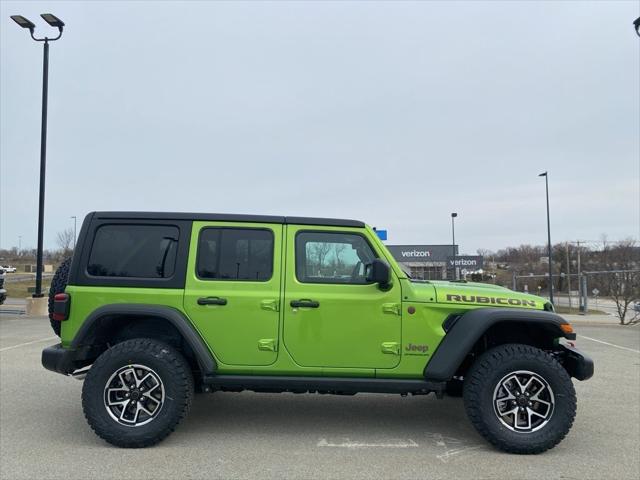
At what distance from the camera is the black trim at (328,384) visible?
4.27 m

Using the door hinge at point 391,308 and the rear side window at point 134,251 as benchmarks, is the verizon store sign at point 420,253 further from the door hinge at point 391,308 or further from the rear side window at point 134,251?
the rear side window at point 134,251

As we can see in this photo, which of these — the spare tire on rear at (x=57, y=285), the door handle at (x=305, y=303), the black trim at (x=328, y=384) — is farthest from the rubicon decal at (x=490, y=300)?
the spare tire on rear at (x=57, y=285)

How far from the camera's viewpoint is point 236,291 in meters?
4.37

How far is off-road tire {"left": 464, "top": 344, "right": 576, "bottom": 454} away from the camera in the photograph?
4.14 metres

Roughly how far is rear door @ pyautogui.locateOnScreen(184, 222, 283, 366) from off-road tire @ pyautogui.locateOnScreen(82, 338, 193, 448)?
39 centimetres

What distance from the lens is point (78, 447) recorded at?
13.8 feet

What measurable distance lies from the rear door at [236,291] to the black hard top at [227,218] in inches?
3.0

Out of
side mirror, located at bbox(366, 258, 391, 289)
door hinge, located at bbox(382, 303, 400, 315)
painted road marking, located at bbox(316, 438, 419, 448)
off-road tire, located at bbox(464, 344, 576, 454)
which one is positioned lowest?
painted road marking, located at bbox(316, 438, 419, 448)

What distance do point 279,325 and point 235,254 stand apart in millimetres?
747

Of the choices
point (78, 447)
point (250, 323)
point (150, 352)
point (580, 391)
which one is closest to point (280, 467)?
point (250, 323)

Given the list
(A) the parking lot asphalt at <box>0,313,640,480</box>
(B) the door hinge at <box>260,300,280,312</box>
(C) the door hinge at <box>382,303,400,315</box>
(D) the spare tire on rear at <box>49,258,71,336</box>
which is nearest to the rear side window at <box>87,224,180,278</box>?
(D) the spare tire on rear at <box>49,258,71,336</box>

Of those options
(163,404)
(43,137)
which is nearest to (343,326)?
(163,404)

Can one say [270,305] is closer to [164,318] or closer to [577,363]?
[164,318]

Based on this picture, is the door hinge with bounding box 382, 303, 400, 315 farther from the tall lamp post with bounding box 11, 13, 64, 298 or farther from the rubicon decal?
the tall lamp post with bounding box 11, 13, 64, 298
